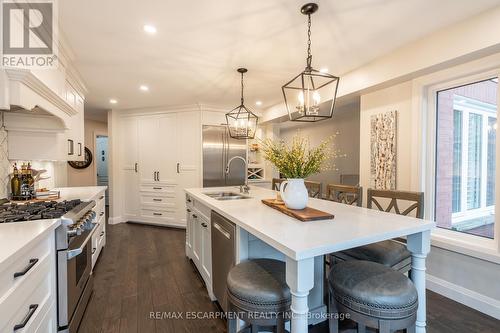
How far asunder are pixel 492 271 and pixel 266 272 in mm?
2021

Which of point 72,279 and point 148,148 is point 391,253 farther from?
point 148,148

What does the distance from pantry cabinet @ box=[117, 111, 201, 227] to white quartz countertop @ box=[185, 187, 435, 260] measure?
3079 millimetres

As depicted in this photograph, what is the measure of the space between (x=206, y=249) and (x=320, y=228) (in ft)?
4.41

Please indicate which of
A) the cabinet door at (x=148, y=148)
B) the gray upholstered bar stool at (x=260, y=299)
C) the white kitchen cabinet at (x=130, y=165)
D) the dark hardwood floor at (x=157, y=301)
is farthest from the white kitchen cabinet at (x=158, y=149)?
the gray upholstered bar stool at (x=260, y=299)

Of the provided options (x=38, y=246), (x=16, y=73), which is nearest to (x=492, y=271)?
(x=38, y=246)

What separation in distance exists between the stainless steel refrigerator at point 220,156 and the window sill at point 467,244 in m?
3.45

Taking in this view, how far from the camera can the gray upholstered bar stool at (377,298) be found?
1166 mm

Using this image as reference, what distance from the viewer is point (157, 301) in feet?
7.36

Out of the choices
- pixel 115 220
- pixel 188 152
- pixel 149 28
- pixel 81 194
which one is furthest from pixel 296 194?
pixel 115 220

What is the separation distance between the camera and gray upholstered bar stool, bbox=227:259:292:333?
125 centimetres

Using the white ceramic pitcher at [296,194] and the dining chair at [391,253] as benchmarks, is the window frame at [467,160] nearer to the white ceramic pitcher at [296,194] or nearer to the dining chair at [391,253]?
the dining chair at [391,253]

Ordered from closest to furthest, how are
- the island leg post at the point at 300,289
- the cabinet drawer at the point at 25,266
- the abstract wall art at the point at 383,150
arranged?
the cabinet drawer at the point at 25,266, the island leg post at the point at 300,289, the abstract wall art at the point at 383,150

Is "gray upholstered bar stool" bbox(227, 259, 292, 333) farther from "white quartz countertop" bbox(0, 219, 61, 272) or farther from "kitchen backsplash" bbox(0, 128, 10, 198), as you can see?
"kitchen backsplash" bbox(0, 128, 10, 198)

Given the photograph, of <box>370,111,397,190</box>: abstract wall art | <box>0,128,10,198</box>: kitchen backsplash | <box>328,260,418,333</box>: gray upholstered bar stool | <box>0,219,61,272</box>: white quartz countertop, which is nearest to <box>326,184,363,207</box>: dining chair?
<box>370,111,397,190</box>: abstract wall art
